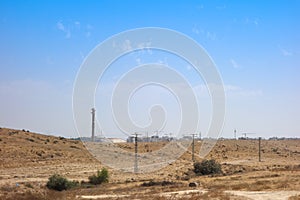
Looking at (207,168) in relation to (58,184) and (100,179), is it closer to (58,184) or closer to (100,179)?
(100,179)


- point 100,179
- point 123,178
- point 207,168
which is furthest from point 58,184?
point 207,168

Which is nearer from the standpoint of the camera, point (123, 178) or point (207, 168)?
point (123, 178)

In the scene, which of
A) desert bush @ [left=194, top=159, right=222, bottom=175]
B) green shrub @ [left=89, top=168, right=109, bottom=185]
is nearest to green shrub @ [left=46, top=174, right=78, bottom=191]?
green shrub @ [left=89, top=168, right=109, bottom=185]

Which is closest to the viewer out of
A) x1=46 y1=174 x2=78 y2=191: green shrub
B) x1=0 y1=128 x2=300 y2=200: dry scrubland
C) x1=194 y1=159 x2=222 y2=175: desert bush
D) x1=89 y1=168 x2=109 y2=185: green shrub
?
x1=0 y1=128 x2=300 y2=200: dry scrubland

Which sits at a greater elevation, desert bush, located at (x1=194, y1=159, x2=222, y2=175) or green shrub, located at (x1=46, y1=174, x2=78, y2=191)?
desert bush, located at (x1=194, y1=159, x2=222, y2=175)

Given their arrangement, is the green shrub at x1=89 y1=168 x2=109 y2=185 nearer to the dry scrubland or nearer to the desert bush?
the dry scrubland

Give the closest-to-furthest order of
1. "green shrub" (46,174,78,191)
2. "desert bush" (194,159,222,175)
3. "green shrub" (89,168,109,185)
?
1. "green shrub" (46,174,78,191)
2. "green shrub" (89,168,109,185)
3. "desert bush" (194,159,222,175)

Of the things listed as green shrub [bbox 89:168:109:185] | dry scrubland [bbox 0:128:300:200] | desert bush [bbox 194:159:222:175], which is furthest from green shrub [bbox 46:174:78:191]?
desert bush [bbox 194:159:222:175]

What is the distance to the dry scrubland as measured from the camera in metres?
31.2

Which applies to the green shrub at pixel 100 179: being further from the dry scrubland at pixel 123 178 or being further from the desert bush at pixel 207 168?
the desert bush at pixel 207 168

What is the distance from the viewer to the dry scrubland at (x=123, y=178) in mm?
31172

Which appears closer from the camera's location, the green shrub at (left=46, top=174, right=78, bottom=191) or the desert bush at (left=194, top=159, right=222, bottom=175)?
the green shrub at (left=46, top=174, right=78, bottom=191)

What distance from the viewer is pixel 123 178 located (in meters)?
53.5

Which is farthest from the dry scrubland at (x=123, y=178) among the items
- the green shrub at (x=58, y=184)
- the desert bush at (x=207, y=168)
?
the desert bush at (x=207, y=168)
